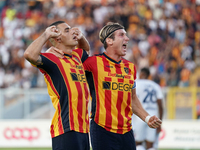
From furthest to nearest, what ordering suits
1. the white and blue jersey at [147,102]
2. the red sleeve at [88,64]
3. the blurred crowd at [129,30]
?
the blurred crowd at [129,30] < the white and blue jersey at [147,102] < the red sleeve at [88,64]

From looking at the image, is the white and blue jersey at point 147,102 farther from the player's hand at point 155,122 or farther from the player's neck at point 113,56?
the player's hand at point 155,122

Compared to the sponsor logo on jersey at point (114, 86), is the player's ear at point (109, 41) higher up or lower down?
higher up

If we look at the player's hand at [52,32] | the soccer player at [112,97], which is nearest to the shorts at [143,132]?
the soccer player at [112,97]

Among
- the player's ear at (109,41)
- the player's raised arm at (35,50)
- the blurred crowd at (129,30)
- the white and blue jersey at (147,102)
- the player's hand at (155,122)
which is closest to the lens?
the player's raised arm at (35,50)

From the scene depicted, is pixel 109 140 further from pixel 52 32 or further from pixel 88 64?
pixel 52 32

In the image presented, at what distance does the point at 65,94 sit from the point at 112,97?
0.76 meters

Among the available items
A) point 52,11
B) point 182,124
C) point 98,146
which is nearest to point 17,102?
point 182,124

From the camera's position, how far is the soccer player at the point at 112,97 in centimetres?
442

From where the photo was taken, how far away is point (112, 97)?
4.47 m

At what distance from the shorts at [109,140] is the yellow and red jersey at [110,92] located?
0.17 feet

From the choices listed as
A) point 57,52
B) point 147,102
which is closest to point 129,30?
point 147,102

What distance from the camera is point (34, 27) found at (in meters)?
17.2

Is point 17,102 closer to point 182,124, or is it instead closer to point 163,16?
point 182,124

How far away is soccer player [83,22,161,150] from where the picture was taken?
4418 millimetres
